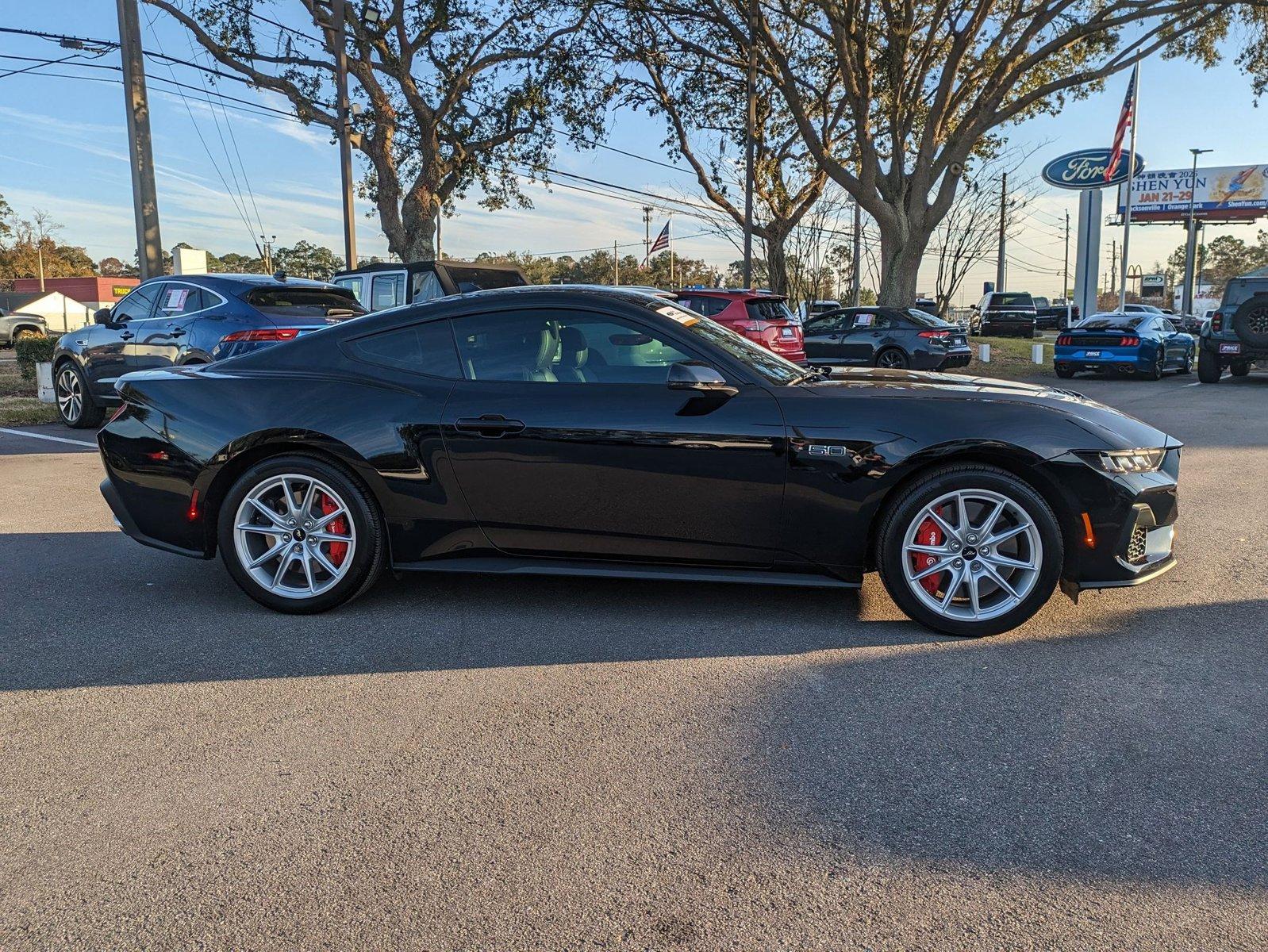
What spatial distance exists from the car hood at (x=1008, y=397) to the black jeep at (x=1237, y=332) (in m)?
14.1

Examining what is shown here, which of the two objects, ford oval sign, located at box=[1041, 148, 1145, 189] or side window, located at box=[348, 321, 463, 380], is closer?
side window, located at box=[348, 321, 463, 380]

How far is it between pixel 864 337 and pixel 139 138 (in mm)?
13114

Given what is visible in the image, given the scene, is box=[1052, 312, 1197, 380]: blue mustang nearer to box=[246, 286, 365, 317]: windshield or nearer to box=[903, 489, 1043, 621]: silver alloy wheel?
box=[246, 286, 365, 317]: windshield

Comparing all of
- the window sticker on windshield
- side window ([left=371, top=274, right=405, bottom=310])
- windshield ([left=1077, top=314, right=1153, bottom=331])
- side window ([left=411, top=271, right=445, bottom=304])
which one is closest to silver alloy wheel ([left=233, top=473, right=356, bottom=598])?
the window sticker on windshield

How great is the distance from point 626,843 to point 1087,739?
158 centimetres

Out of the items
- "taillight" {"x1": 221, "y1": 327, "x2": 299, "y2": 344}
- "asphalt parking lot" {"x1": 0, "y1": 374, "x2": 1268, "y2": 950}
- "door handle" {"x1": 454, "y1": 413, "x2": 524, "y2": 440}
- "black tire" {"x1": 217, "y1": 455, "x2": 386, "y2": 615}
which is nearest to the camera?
"asphalt parking lot" {"x1": 0, "y1": 374, "x2": 1268, "y2": 950}

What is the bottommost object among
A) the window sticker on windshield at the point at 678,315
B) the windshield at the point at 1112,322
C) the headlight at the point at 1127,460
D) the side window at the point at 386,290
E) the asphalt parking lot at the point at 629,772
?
the asphalt parking lot at the point at 629,772

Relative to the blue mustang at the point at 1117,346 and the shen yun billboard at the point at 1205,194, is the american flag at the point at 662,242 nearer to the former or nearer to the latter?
the blue mustang at the point at 1117,346

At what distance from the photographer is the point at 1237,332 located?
1606 cm

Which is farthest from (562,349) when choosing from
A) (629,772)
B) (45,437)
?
(45,437)

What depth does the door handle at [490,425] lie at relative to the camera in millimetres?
4230

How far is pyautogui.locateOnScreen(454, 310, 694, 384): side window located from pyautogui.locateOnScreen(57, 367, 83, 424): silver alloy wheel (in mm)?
8733

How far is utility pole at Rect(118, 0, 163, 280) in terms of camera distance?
52.3ft

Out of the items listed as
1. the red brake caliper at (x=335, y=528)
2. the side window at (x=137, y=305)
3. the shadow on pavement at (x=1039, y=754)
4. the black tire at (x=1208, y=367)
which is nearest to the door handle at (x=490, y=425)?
the red brake caliper at (x=335, y=528)
